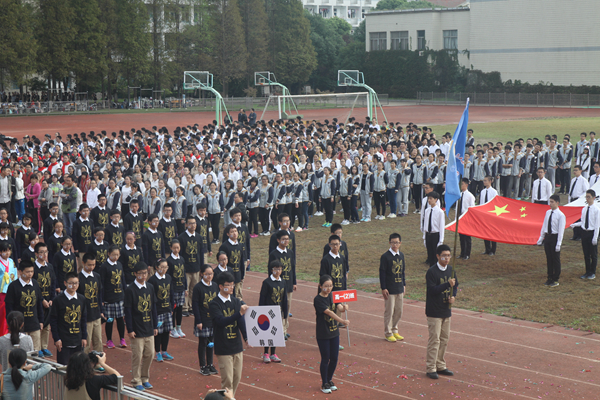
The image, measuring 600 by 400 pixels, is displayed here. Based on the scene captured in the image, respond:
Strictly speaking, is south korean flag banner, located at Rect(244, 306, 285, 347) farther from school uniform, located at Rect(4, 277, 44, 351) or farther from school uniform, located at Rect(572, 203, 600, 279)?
school uniform, located at Rect(572, 203, 600, 279)

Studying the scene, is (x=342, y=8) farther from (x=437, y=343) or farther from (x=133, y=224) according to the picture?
(x=437, y=343)

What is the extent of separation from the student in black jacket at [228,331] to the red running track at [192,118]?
30289 millimetres

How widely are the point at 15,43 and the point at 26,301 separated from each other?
153ft

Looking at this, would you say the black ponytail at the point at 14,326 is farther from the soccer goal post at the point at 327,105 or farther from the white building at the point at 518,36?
the white building at the point at 518,36

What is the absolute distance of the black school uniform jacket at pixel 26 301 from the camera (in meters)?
8.90

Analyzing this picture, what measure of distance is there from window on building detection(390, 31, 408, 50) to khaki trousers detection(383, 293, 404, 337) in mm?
64710

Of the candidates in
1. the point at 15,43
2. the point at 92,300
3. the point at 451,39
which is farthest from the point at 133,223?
the point at 451,39

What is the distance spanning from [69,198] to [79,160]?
4.63 m

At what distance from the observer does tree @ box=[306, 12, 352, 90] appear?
258 ft

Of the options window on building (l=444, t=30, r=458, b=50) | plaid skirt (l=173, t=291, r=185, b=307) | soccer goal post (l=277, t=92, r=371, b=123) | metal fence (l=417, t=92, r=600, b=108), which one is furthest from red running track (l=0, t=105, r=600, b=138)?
plaid skirt (l=173, t=291, r=185, b=307)

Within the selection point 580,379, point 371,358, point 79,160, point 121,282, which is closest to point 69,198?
point 79,160

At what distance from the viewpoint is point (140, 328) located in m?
8.56

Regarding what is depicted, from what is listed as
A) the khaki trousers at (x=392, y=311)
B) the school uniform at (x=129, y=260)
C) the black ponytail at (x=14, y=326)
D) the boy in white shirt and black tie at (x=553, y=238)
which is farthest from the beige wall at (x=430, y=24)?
the black ponytail at (x=14, y=326)

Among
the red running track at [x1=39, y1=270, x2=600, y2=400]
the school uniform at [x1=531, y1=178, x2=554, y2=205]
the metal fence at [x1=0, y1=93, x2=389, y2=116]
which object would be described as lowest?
the red running track at [x1=39, y1=270, x2=600, y2=400]
